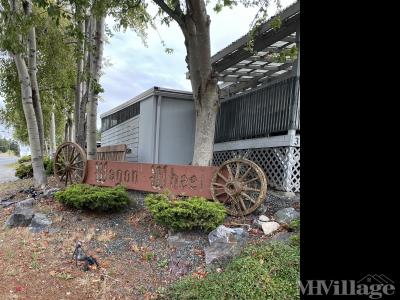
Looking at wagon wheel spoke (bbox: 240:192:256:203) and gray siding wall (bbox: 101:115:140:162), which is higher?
gray siding wall (bbox: 101:115:140:162)

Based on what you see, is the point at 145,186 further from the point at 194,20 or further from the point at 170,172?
the point at 194,20

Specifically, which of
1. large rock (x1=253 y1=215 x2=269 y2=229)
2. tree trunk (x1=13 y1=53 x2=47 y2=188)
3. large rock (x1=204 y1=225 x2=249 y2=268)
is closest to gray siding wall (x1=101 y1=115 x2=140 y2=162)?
tree trunk (x1=13 y1=53 x2=47 y2=188)

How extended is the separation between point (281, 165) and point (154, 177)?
2.45 m

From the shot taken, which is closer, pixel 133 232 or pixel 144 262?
pixel 144 262

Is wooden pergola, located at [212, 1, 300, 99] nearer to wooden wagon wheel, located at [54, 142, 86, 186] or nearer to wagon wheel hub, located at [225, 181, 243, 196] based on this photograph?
wagon wheel hub, located at [225, 181, 243, 196]

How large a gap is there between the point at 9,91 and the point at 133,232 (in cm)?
916

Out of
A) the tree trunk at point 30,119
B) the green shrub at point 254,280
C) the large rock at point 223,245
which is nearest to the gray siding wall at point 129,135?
the tree trunk at point 30,119

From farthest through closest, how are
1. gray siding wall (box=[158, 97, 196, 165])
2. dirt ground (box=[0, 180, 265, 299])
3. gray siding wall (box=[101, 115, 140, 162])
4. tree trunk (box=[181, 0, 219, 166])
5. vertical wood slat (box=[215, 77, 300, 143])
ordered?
gray siding wall (box=[101, 115, 140, 162]) → gray siding wall (box=[158, 97, 196, 165]) → vertical wood slat (box=[215, 77, 300, 143]) → tree trunk (box=[181, 0, 219, 166]) → dirt ground (box=[0, 180, 265, 299])

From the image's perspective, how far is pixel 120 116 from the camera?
1284 cm

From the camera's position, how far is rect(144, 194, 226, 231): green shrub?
4605mm

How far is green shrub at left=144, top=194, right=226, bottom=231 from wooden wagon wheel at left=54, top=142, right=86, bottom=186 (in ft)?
11.0

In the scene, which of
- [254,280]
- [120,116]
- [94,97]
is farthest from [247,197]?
[120,116]
